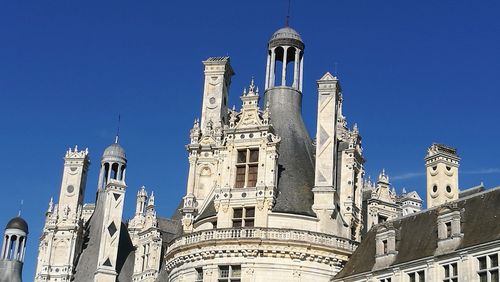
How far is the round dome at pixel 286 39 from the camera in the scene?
154 ft

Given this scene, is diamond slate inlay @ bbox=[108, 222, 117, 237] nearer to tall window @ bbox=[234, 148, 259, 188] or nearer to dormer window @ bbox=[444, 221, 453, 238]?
tall window @ bbox=[234, 148, 259, 188]

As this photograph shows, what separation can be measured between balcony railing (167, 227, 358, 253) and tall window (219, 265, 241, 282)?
1.34 m

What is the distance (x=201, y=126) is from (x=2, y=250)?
796 inches

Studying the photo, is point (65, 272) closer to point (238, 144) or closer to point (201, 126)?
point (201, 126)

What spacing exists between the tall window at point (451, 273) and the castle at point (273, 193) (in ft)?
19.4

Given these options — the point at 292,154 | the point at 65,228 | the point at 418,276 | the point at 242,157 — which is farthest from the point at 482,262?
the point at 65,228

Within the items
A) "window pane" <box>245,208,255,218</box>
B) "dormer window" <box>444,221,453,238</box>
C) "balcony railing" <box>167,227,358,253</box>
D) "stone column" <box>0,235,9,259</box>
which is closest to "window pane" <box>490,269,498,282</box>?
"dormer window" <box>444,221,453,238</box>

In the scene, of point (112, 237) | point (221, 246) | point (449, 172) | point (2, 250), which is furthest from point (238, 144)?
point (2, 250)

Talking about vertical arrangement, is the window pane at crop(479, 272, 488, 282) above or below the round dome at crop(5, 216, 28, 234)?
below

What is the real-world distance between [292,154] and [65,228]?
1887 cm

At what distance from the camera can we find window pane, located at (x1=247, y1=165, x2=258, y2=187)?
41.8 m

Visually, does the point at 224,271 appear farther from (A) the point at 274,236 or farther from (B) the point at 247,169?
(B) the point at 247,169

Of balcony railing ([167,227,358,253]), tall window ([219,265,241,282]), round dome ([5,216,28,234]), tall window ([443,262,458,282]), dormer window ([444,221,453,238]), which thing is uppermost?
round dome ([5,216,28,234])

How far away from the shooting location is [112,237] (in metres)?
53.4
